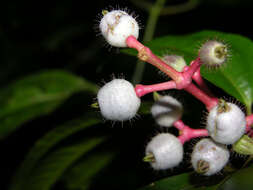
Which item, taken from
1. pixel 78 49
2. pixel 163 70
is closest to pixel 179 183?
pixel 163 70

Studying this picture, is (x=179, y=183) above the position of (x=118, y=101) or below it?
below

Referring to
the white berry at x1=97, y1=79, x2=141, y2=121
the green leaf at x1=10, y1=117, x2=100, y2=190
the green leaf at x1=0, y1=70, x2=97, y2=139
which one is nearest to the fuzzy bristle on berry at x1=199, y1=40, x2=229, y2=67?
the white berry at x1=97, y1=79, x2=141, y2=121

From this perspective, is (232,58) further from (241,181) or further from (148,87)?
(241,181)

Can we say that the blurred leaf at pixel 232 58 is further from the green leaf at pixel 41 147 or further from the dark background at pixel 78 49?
the green leaf at pixel 41 147

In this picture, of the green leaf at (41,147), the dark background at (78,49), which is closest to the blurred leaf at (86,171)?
the dark background at (78,49)

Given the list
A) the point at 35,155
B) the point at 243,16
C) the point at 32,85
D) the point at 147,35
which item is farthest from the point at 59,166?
the point at 243,16

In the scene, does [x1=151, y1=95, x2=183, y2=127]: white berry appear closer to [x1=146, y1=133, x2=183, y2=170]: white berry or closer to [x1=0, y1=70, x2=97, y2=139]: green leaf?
[x1=146, y1=133, x2=183, y2=170]: white berry

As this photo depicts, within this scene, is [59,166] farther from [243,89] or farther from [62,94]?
[62,94]
